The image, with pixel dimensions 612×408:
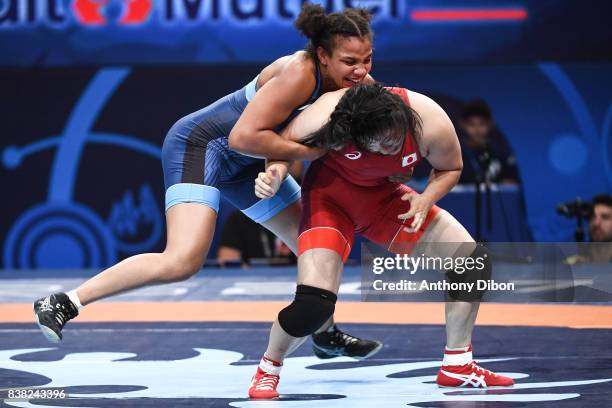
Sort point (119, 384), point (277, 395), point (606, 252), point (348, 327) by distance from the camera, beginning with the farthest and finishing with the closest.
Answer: point (606, 252) → point (348, 327) → point (119, 384) → point (277, 395)

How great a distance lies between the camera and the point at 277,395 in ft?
13.3

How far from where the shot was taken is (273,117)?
4.10m

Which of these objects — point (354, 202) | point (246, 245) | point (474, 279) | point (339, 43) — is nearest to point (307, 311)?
point (354, 202)

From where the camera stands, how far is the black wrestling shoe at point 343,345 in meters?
4.66

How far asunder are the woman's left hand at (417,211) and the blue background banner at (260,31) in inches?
240

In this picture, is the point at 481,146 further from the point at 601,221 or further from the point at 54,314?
the point at 54,314

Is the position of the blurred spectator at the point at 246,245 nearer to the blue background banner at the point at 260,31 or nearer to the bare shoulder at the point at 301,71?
the blue background banner at the point at 260,31

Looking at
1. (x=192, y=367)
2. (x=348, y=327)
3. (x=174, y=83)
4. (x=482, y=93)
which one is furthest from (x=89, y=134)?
(x=192, y=367)

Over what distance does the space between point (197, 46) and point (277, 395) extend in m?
6.57

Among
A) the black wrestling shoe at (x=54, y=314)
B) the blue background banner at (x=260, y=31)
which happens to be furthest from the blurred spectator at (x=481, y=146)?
the black wrestling shoe at (x=54, y=314)

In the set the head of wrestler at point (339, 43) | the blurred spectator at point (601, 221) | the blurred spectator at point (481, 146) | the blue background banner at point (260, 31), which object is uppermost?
the blue background banner at point (260, 31)

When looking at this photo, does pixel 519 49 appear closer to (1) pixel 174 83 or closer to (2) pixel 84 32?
(1) pixel 174 83

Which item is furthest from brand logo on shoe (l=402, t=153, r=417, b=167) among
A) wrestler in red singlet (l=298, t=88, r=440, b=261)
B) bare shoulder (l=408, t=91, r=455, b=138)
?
bare shoulder (l=408, t=91, r=455, b=138)

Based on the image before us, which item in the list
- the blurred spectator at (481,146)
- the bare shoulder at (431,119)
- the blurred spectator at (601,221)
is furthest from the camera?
the blurred spectator at (481,146)
